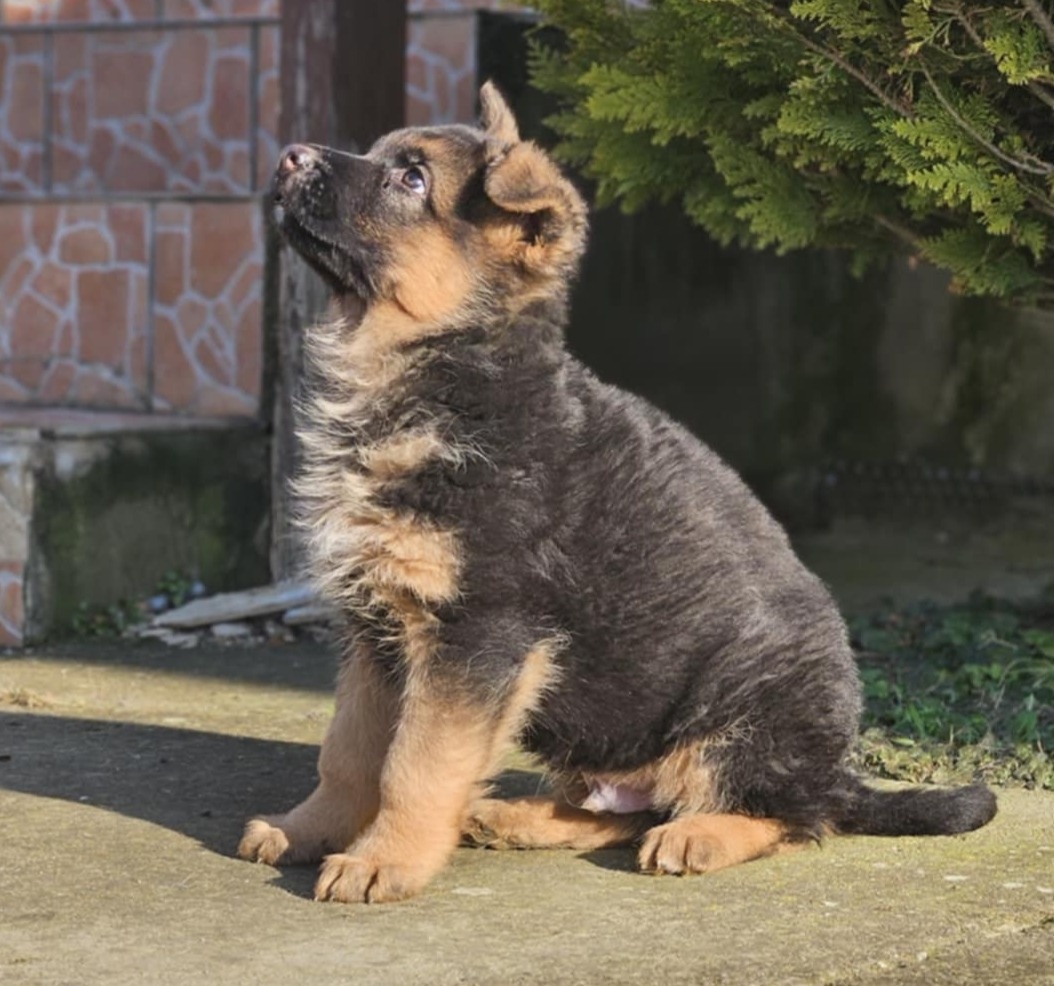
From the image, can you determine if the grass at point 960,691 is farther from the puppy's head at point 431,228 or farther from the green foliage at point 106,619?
the green foliage at point 106,619

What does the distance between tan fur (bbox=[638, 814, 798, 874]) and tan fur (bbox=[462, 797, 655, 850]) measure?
0.19 metres

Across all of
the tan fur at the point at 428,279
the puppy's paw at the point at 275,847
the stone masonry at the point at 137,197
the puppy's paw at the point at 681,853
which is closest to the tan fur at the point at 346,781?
the puppy's paw at the point at 275,847

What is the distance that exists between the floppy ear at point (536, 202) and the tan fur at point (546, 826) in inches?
50.2

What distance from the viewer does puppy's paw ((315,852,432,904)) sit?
Result: 3.95 m

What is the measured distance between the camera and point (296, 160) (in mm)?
4379

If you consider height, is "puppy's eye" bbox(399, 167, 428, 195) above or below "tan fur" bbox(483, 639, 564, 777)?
above

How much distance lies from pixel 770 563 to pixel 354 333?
44.1 inches

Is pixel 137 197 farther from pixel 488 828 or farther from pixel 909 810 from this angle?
pixel 909 810

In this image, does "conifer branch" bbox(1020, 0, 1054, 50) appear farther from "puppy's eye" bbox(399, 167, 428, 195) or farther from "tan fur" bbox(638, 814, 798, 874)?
"tan fur" bbox(638, 814, 798, 874)

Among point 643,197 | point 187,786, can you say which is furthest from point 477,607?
point 643,197

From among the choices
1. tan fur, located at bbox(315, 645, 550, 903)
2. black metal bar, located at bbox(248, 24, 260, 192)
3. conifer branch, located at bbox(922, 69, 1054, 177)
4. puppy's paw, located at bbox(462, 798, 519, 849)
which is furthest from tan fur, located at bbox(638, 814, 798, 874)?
black metal bar, located at bbox(248, 24, 260, 192)

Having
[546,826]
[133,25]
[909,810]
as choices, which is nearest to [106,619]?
[546,826]

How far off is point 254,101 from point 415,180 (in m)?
6.60

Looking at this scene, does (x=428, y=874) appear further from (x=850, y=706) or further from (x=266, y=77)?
(x=266, y=77)
